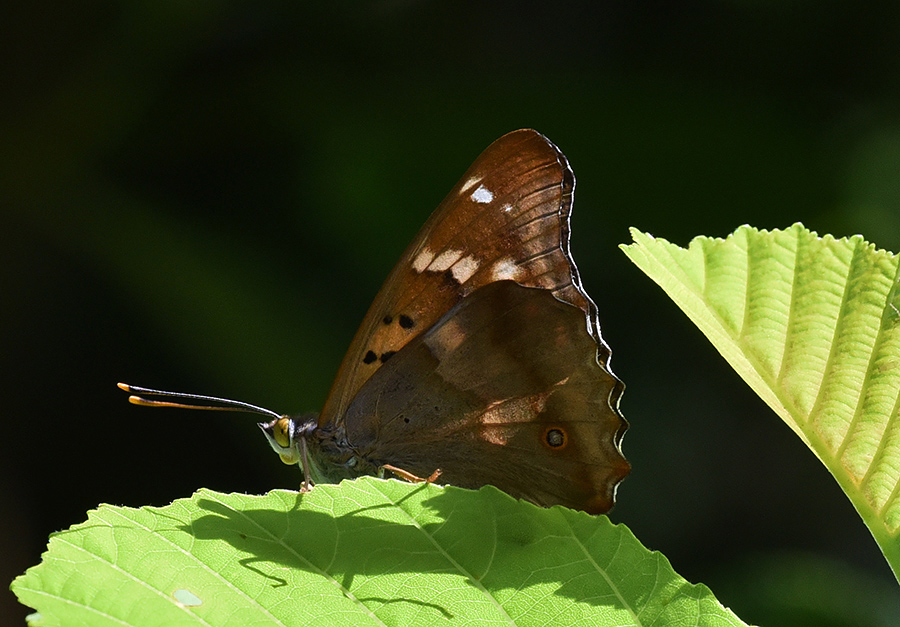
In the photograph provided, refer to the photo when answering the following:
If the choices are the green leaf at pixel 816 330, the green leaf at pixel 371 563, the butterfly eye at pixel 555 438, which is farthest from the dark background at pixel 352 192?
the green leaf at pixel 371 563

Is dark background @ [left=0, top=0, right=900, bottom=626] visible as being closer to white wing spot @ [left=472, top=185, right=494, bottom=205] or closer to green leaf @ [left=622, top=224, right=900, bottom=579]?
white wing spot @ [left=472, top=185, right=494, bottom=205]

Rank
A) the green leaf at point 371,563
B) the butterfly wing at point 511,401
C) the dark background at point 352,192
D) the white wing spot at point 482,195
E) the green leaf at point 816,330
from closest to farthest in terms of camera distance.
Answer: the green leaf at point 371,563, the green leaf at point 816,330, the butterfly wing at point 511,401, the white wing spot at point 482,195, the dark background at point 352,192

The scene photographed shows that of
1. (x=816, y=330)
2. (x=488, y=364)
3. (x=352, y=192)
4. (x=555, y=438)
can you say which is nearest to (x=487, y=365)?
(x=488, y=364)

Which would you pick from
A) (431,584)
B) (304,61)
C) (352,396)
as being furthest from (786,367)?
(304,61)

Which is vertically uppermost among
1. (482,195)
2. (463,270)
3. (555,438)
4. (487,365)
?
(482,195)

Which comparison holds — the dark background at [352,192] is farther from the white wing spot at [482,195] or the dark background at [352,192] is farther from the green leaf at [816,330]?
the green leaf at [816,330]

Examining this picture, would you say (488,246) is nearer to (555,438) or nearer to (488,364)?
(488,364)

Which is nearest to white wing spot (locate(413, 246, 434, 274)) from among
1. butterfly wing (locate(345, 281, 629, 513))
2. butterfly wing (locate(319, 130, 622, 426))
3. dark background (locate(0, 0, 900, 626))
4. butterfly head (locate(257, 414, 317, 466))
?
butterfly wing (locate(319, 130, 622, 426))
